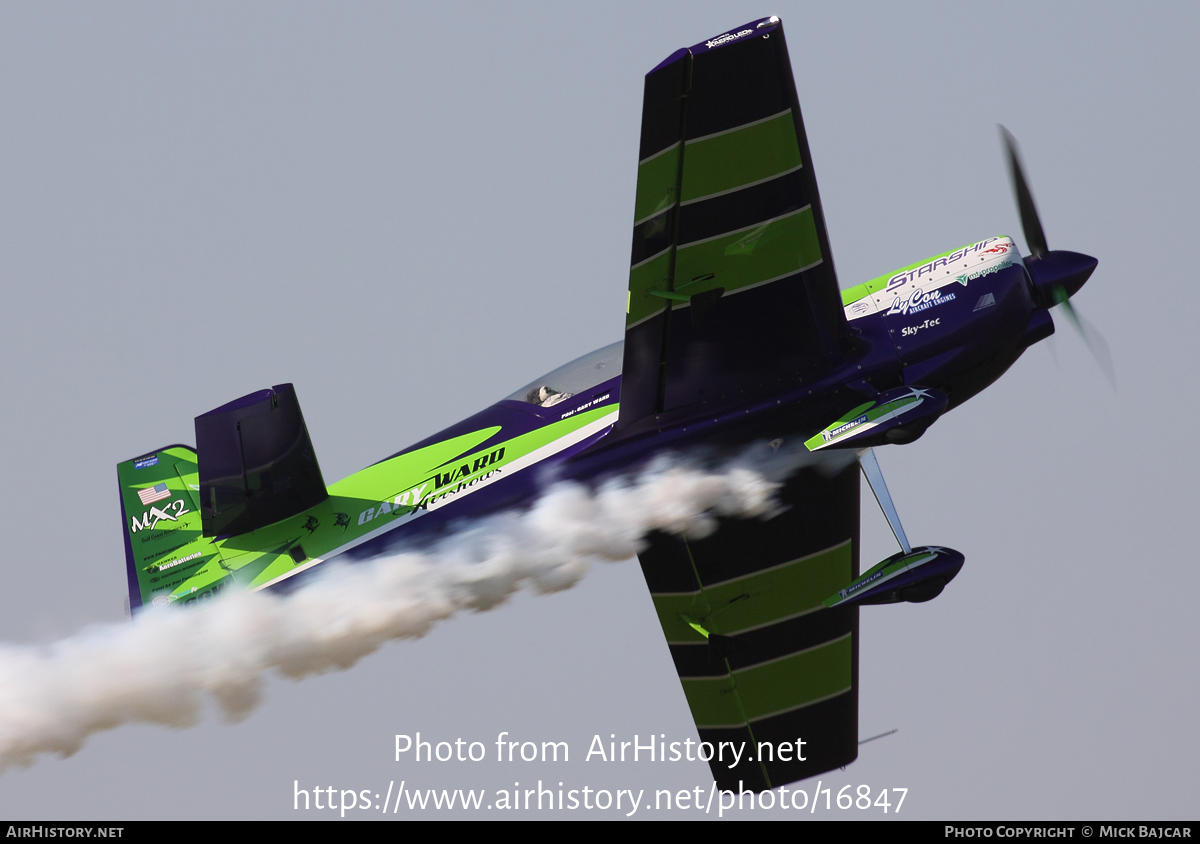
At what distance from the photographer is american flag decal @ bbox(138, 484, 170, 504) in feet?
48.2

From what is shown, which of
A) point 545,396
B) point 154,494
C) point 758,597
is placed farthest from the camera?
point 758,597

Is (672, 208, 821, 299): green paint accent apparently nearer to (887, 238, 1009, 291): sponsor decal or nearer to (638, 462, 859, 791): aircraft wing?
(887, 238, 1009, 291): sponsor decal

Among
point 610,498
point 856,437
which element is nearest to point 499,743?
point 610,498

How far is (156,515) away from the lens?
1459 cm

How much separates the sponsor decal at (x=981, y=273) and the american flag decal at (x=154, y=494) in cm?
862

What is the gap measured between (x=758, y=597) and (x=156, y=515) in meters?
6.87

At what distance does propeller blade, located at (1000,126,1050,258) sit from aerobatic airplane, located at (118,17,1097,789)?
0.02 m

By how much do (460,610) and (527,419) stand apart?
207 centimetres

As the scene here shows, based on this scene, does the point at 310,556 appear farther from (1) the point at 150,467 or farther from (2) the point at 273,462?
(1) the point at 150,467

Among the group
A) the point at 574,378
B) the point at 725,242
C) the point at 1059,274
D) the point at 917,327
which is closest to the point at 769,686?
the point at 574,378

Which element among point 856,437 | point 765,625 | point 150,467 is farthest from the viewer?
point 765,625

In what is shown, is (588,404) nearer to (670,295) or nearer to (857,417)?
(670,295)

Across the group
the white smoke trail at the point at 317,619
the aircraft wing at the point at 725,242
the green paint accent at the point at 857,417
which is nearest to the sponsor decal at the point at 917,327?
the aircraft wing at the point at 725,242

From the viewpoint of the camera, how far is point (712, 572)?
1576 cm
